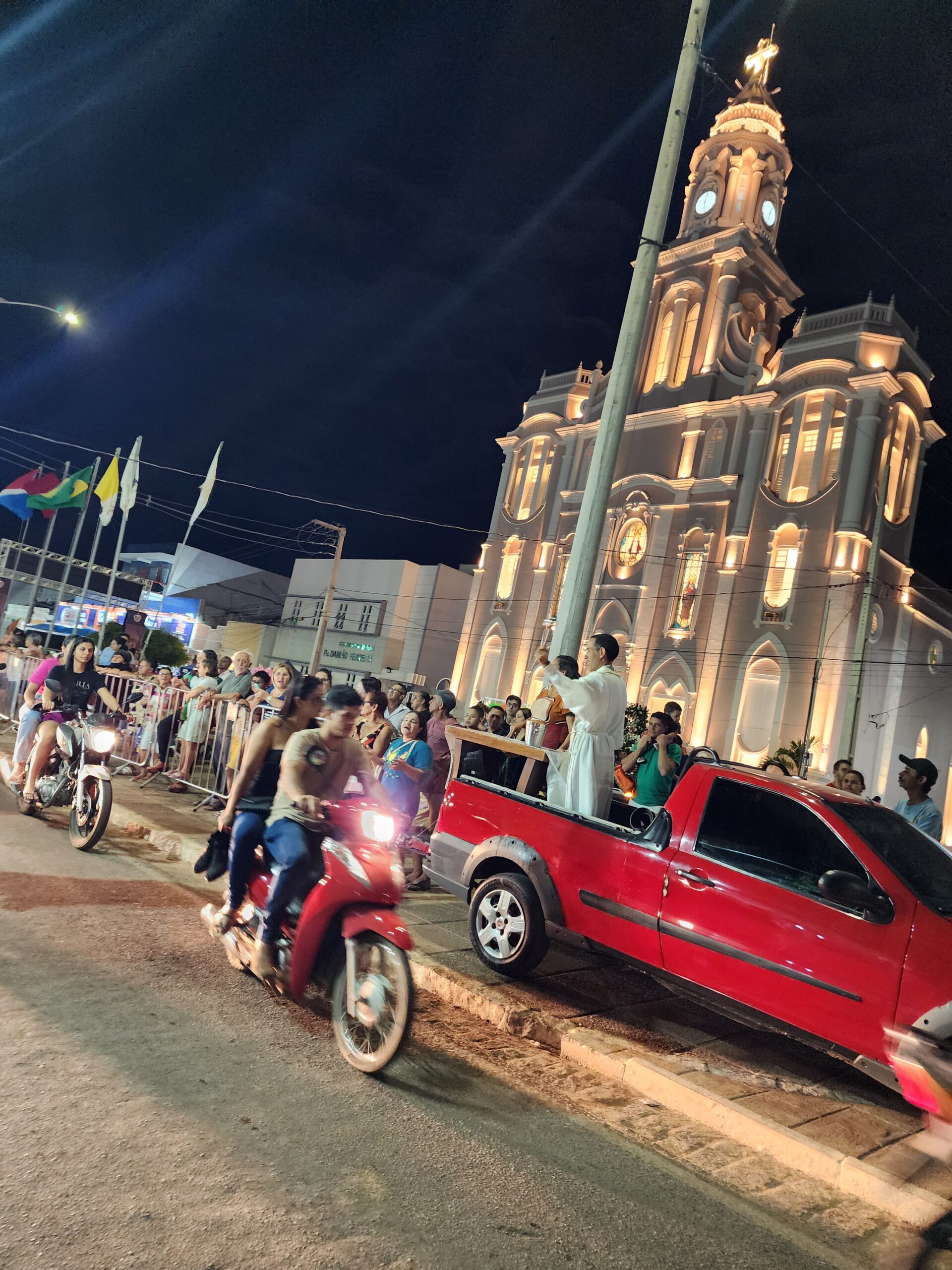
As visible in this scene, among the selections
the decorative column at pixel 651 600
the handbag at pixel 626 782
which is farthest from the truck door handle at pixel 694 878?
the decorative column at pixel 651 600

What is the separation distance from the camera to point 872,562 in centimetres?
2170

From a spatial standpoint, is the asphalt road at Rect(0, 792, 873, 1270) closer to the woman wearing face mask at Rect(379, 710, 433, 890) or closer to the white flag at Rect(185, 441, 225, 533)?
the woman wearing face mask at Rect(379, 710, 433, 890)

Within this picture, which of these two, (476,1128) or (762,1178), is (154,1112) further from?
(762,1178)

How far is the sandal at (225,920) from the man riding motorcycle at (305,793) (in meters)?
0.38

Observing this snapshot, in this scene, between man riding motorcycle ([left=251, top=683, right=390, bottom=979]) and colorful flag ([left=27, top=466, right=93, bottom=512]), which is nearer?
man riding motorcycle ([left=251, top=683, right=390, bottom=979])

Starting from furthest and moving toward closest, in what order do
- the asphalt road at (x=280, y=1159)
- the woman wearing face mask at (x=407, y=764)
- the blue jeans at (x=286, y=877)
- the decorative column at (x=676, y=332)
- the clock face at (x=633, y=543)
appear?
1. the decorative column at (x=676, y=332)
2. the clock face at (x=633, y=543)
3. the woman wearing face mask at (x=407, y=764)
4. the blue jeans at (x=286, y=877)
5. the asphalt road at (x=280, y=1159)

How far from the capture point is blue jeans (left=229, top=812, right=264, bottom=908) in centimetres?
442

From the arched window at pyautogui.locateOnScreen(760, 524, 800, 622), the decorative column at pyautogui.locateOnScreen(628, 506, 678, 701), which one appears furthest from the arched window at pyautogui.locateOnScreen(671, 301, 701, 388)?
the arched window at pyautogui.locateOnScreen(760, 524, 800, 622)

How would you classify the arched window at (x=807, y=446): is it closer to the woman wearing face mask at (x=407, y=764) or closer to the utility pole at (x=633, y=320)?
the utility pole at (x=633, y=320)

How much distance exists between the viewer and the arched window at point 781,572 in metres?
29.8

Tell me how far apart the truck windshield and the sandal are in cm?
344

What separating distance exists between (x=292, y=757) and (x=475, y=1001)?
1.97 metres

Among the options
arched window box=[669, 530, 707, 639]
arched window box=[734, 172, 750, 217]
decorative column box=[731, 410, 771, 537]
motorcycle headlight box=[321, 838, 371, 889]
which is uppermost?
arched window box=[734, 172, 750, 217]

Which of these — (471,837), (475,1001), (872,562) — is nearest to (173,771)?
(471,837)
